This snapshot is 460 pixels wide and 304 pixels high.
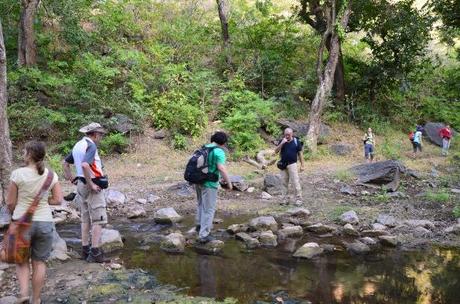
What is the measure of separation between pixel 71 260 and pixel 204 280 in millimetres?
1990

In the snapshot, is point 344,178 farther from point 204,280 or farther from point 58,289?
point 58,289

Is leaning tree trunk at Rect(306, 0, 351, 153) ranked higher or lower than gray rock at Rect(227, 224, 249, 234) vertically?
higher

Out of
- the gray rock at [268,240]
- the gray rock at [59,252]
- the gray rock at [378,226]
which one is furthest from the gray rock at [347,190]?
the gray rock at [59,252]

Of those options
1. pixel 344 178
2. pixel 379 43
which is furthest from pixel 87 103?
pixel 379 43

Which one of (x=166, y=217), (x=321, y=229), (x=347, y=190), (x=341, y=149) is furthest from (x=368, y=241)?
(x=341, y=149)

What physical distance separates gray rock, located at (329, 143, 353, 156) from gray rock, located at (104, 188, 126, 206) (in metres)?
10.4

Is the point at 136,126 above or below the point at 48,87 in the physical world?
below

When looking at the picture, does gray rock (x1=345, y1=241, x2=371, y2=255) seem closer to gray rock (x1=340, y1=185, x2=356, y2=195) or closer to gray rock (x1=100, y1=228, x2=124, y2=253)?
gray rock (x1=100, y1=228, x2=124, y2=253)

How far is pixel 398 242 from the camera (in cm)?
781

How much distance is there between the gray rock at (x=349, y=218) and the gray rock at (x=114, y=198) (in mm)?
4995

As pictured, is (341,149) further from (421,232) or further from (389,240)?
(389,240)

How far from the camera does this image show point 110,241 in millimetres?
7211

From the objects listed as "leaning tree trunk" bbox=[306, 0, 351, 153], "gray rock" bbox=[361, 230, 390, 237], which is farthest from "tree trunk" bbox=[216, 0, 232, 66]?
"gray rock" bbox=[361, 230, 390, 237]

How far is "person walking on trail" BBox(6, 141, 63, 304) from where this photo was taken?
4.46 metres
